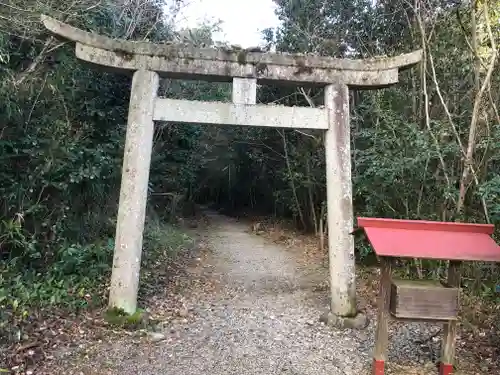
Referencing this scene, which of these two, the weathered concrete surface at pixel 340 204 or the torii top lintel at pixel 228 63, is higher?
the torii top lintel at pixel 228 63

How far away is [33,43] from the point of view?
6609 mm

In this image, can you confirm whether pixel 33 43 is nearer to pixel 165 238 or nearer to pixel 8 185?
pixel 8 185

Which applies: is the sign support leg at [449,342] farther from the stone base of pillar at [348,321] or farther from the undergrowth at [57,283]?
the undergrowth at [57,283]

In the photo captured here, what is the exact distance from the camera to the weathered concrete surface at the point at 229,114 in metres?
5.34

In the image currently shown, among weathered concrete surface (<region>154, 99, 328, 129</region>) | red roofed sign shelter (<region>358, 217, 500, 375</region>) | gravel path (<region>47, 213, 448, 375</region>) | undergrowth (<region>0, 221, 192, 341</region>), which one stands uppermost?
weathered concrete surface (<region>154, 99, 328, 129</region>)

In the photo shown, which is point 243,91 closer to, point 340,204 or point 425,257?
point 340,204

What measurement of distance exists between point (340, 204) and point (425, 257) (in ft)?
6.57

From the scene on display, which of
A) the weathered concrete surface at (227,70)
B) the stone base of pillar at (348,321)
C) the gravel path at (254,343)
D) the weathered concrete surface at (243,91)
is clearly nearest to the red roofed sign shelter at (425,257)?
the gravel path at (254,343)

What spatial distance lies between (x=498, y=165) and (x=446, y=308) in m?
3.72

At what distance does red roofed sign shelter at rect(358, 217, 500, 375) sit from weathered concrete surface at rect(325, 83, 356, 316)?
1.56 metres

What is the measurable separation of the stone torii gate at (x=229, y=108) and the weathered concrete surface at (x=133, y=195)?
0.04ft

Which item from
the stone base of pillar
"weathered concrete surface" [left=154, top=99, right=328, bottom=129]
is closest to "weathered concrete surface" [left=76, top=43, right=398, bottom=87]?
"weathered concrete surface" [left=154, top=99, right=328, bottom=129]

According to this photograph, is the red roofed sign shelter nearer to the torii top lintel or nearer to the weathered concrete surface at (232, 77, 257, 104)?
the weathered concrete surface at (232, 77, 257, 104)

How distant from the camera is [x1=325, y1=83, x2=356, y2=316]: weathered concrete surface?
213 inches
